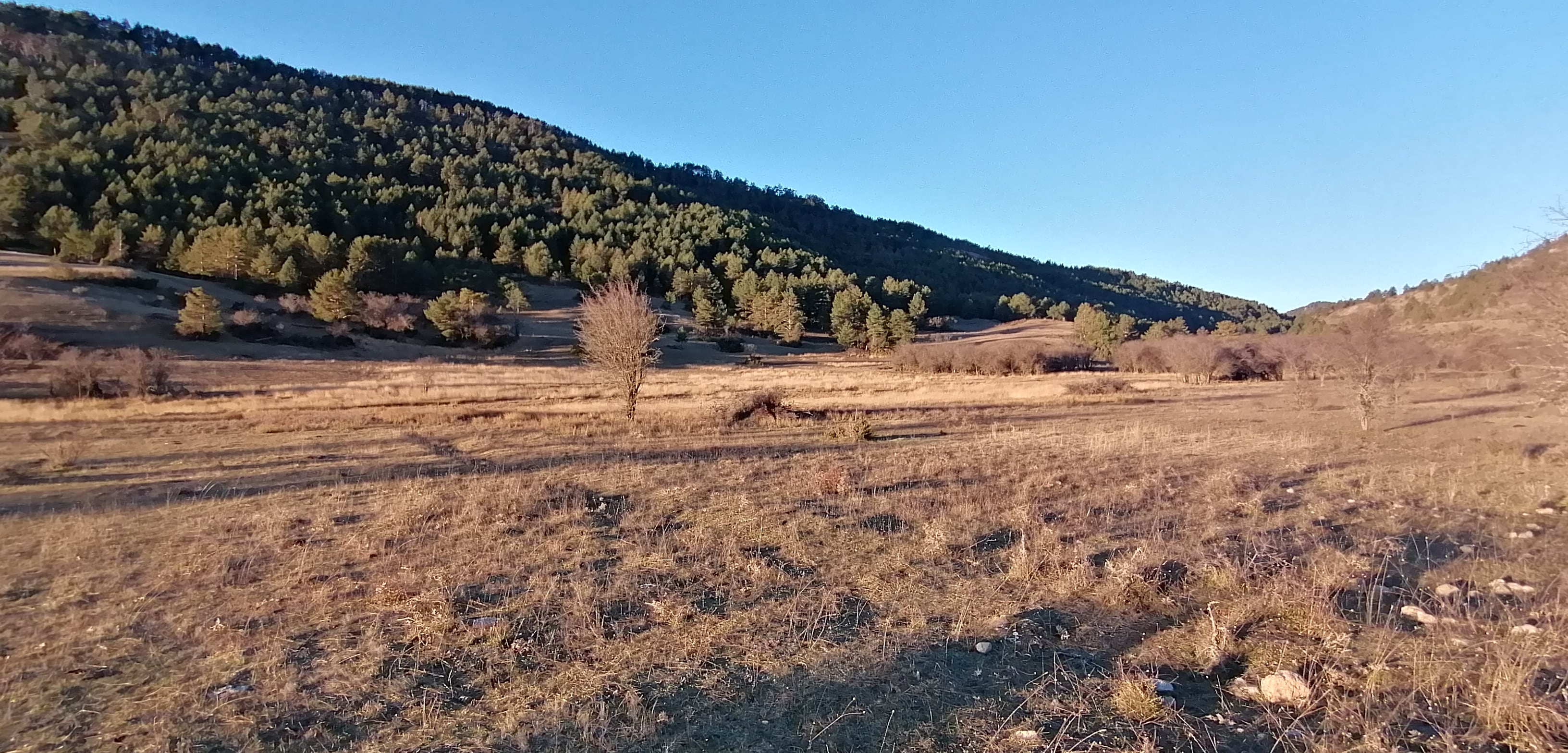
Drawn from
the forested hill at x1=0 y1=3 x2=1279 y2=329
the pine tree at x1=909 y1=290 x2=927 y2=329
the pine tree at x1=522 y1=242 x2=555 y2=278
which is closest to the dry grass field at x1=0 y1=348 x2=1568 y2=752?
the forested hill at x1=0 y1=3 x2=1279 y2=329

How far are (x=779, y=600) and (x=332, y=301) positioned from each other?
61.2m

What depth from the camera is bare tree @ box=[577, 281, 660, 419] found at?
71.3 ft

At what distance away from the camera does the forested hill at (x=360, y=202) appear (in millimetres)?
66812

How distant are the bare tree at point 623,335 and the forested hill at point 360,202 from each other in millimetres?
40305

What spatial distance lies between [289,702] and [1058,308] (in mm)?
114214

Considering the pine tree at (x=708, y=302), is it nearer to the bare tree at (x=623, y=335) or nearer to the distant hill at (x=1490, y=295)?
the bare tree at (x=623, y=335)

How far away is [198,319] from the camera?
4416 centimetres

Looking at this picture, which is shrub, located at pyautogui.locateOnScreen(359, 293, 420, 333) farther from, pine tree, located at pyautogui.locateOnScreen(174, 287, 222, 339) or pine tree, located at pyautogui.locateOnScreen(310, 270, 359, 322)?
pine tree, located at pyautogui.locateOnScreen(174, 287, 222, 339)

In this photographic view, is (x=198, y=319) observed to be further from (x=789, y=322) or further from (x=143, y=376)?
(x=789, y=322)

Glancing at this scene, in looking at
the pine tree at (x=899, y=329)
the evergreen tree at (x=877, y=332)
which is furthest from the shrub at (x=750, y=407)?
the evergreen tree at (x=877, y=332)

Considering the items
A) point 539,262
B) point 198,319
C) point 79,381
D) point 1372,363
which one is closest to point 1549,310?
point 1372,363

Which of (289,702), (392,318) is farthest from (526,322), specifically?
(289,702)

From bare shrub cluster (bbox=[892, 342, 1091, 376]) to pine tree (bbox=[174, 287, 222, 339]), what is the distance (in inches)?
1881

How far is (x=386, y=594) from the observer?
6453 millimetres
